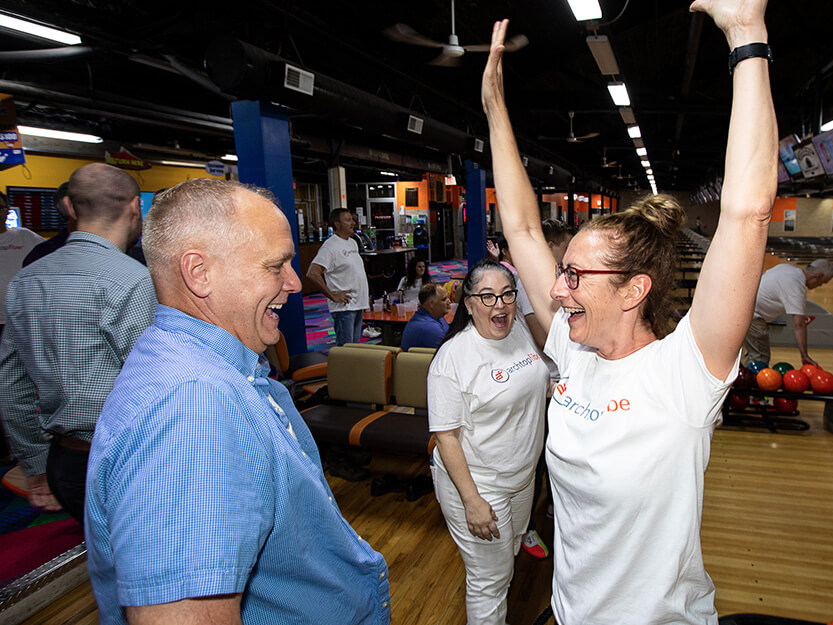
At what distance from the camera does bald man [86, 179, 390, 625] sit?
2.14ft

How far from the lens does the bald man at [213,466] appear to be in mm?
652

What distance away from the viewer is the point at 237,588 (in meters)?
0.68

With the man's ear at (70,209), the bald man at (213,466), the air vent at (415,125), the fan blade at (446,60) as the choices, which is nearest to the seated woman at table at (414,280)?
the air vent at (415,125)

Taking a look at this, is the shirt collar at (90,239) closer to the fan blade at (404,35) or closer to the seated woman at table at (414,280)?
the fan blade at (404,35)

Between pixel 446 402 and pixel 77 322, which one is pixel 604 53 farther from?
pixel 77 322

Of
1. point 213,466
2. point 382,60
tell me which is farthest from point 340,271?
point 213,466

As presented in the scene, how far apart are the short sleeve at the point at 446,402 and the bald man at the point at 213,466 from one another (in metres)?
0.83

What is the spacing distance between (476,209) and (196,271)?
10935mm

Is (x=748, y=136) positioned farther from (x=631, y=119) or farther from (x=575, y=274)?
(x=631, y=119)

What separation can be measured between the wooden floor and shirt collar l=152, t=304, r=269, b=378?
2.08m

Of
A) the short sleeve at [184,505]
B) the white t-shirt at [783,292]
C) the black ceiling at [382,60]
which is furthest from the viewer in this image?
the black ceiling at [382,60]

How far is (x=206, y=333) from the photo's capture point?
34.5 inches

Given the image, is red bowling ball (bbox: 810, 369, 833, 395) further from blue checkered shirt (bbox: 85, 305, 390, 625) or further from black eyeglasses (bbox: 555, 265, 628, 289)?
blue checkered shirt (bbox: 85, 305, 390, 625)

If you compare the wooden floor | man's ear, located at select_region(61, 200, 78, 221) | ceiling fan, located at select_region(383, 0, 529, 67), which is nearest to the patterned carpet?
the wooden floor
